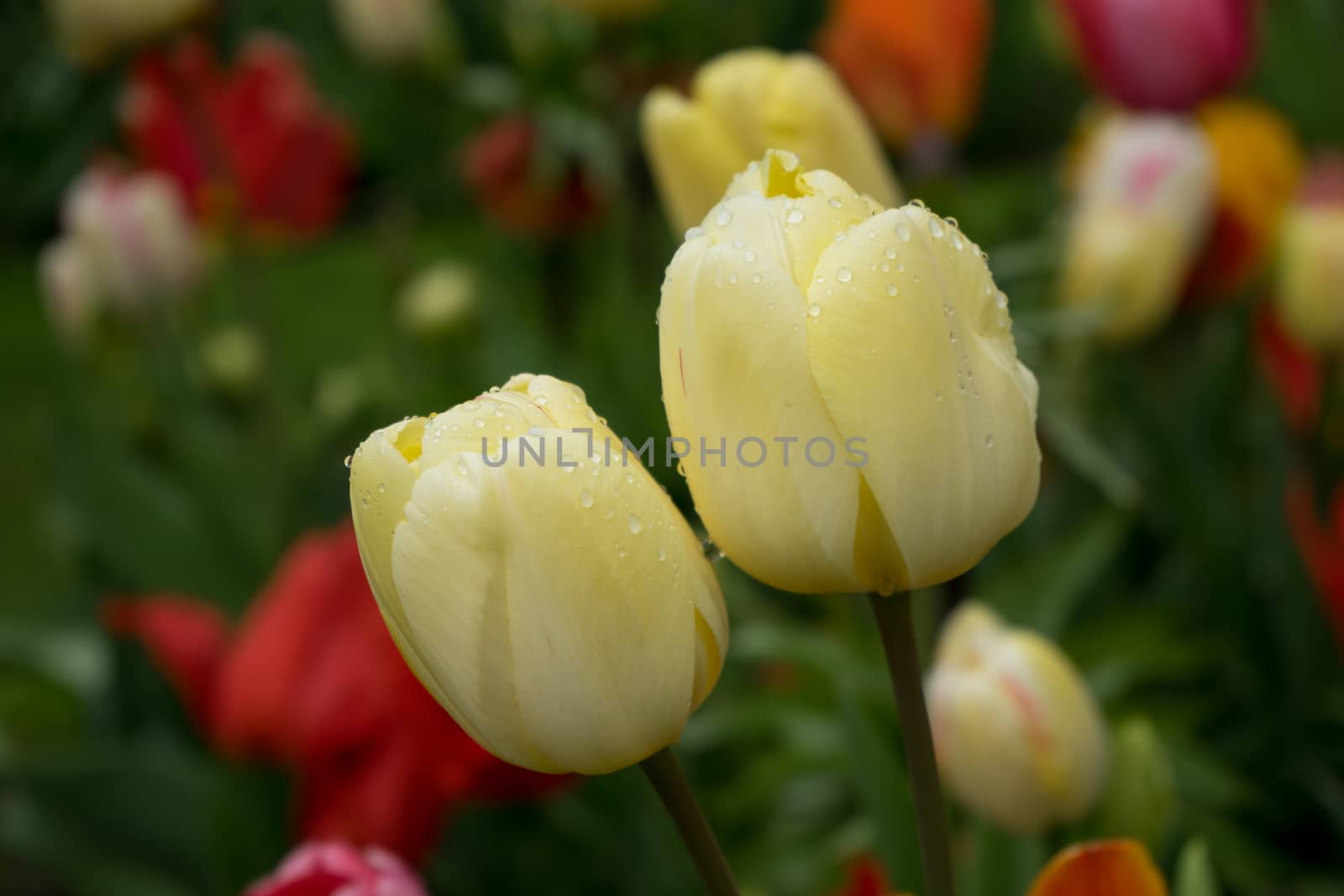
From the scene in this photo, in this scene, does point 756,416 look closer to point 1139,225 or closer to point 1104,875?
point 1104,875

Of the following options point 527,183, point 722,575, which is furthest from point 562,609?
point 527,183

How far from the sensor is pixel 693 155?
1.43ft

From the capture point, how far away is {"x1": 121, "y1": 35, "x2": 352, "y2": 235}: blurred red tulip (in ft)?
3.94

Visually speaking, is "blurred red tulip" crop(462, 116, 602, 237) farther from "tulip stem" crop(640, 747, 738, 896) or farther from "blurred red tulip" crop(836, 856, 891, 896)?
"tulip stem" crop(640, 747, 738, 896)

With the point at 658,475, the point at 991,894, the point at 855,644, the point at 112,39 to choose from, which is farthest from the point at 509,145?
the point at 991,894

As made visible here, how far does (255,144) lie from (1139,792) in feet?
3.38

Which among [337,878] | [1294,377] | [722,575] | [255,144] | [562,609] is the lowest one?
[1294,377]

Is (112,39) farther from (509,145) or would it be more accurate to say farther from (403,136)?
(403,136)

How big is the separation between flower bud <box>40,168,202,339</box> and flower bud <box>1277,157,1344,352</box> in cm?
81

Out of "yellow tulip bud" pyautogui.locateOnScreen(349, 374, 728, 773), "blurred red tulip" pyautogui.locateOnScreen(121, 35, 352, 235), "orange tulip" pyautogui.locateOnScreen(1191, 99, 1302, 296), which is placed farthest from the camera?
"blurred red tulip" pyautogui.locateOnScreen(121, 35, 352, 235)

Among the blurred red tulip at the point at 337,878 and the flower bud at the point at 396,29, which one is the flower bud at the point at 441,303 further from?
the blurred red tulip at the point at 337,878

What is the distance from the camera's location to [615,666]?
0.24m

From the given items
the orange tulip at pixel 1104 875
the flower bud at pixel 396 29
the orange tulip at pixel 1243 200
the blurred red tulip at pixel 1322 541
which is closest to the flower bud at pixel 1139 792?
the orange tulip at pixel 1104 875

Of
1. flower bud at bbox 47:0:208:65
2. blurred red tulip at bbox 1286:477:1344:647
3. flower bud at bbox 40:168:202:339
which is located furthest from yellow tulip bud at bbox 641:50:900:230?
flower bud at bbox 40:168:202:339
